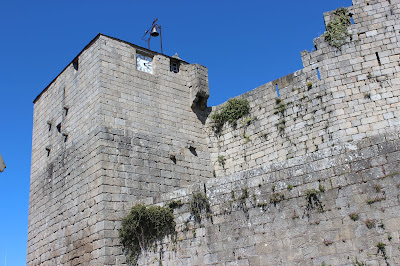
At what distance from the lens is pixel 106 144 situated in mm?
12406

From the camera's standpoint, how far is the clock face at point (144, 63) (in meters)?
14.6

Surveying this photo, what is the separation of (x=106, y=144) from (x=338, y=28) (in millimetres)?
7474

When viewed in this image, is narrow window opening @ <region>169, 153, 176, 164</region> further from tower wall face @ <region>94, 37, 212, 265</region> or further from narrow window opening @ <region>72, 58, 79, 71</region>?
narrow window opening @ <region>72, 58, 79, 71</region>

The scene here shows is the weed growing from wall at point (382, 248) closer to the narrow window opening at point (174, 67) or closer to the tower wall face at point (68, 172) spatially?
the tower wall face at point (68, 172)

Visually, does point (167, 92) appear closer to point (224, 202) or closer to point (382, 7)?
point (224, 202)

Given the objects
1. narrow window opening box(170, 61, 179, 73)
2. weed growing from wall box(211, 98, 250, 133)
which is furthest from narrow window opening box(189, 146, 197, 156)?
narrow window opening box(170, 61, 179, 73)

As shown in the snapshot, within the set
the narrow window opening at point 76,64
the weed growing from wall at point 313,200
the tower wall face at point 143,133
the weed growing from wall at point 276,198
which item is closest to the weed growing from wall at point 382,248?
the weed growing from wall at point 313,200

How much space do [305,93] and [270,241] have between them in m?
5.62

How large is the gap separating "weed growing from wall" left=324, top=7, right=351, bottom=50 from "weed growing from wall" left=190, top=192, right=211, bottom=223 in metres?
6.24

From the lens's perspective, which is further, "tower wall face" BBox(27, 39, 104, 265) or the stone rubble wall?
the stone rubble wall

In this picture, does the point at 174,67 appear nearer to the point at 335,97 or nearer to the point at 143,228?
the point at 335,97

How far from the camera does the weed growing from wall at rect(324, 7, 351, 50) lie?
43.7ft


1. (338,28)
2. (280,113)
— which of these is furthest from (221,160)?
(338,28)

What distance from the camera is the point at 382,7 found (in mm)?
13258
